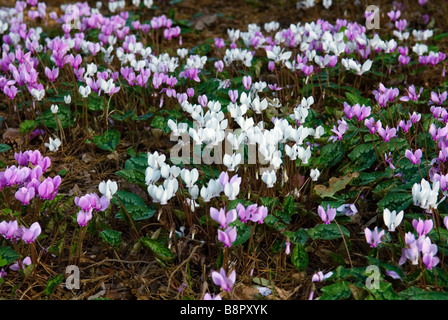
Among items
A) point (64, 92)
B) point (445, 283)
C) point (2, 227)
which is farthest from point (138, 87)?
point (445, 283)

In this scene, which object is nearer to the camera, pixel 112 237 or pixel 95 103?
pixel 112 237

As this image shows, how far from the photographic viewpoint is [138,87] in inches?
129

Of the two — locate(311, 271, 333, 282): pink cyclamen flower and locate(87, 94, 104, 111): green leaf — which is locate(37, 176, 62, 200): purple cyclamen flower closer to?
locate(311, 271, 333, 282): pink cyclamen flower

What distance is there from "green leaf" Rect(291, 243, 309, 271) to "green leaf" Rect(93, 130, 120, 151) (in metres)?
1.30

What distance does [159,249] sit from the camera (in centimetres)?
204

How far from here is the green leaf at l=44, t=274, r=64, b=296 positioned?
1916mm

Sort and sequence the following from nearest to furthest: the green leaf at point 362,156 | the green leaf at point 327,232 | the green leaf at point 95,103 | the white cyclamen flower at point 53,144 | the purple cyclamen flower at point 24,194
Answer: the purple cyclamen flower at point 24,194 < the green leaf at point 327,232 < the green leaf at point 362,156 < the white cyclamen flower at point 53,144 < the green leaf at point 95,103

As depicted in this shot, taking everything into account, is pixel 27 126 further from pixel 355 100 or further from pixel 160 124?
pixel 355 100

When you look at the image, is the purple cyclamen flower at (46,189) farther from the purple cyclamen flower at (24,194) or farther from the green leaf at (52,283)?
the green leaf at (52,283)

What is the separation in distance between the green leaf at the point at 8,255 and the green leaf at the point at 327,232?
45.0 inches

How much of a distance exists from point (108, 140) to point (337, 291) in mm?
1654

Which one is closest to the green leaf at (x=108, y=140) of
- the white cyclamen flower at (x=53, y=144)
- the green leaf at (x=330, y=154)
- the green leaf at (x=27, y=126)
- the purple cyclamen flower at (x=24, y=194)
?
the white cyclamen flower at (x=53, y=144)

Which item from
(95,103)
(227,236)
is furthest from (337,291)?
(95,103)

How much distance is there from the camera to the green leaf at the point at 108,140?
2854 millimetres
